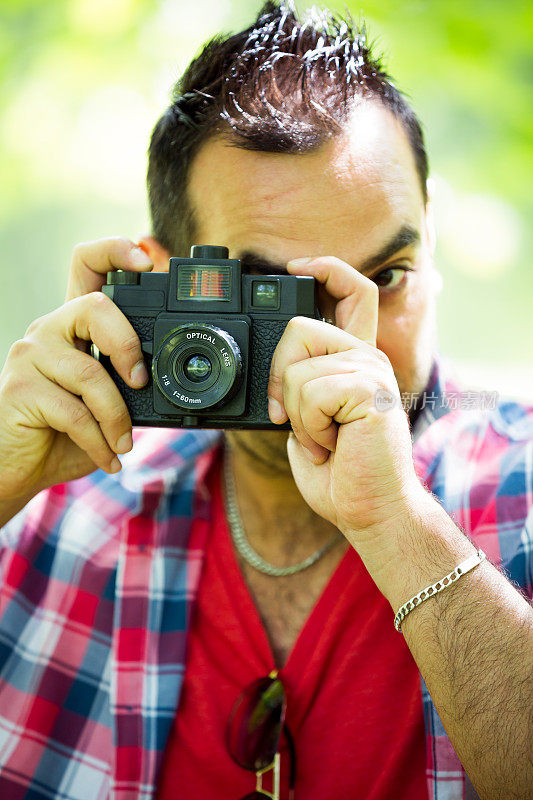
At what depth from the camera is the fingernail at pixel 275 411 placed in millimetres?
1166

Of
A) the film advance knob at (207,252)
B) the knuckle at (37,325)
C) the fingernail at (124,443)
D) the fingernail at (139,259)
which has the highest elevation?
the fingernail at (139,259)

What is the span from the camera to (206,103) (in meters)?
1.52

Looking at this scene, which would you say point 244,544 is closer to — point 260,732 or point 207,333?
point 260,732

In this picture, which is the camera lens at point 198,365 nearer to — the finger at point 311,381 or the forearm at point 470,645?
the finger at point 311,381

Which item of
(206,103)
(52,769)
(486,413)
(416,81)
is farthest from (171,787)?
(416,81)

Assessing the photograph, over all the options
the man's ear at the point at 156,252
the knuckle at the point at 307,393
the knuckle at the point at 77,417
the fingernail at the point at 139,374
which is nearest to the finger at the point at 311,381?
the knuckle at the point at 307,393

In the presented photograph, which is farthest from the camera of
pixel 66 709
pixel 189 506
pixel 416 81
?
pixel 416 81

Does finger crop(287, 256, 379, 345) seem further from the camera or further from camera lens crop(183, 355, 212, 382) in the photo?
camera lens crop(183, 355, 212, 382)

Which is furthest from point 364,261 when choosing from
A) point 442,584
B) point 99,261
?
point 442,584

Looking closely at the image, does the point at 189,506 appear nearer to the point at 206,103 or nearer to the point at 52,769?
the point at 52,769

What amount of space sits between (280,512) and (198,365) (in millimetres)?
511

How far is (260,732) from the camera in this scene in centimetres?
132

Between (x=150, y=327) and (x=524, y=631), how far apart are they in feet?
2.22

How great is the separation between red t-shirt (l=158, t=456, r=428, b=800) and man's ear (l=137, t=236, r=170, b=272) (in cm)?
68
